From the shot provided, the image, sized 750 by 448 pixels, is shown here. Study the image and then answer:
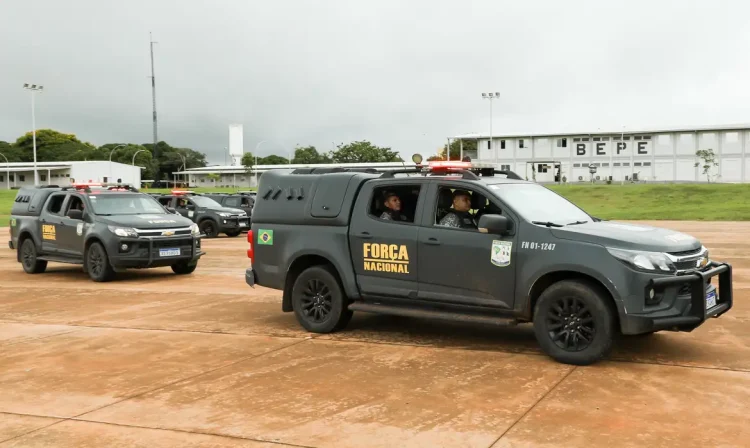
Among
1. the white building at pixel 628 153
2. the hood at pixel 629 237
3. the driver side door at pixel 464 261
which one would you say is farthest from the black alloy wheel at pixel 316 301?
the white building at pixel 628 153

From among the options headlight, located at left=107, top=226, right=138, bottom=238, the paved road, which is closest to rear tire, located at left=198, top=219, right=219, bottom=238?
headlight, located at left=107, top=226, right=138, bottom=238

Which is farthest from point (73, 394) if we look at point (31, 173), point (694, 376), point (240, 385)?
point (31, 173)

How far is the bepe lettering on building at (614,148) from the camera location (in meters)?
84.2

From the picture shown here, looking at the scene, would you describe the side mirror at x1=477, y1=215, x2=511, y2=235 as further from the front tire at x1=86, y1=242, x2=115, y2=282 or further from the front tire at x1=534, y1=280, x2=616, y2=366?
the front tire at x1=86, y1=242, x2=115, y2=282

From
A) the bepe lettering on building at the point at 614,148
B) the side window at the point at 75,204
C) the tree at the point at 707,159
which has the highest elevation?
the bepe lettering on building at the point at 614,148

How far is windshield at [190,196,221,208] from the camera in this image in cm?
2745

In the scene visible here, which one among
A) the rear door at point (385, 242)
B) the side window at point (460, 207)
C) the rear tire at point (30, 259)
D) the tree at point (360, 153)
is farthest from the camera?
the tree at point (360, 153)

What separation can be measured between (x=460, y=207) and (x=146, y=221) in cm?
828

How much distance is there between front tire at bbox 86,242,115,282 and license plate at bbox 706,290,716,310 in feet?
34.9

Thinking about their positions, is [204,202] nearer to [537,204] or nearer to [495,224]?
[537,204]

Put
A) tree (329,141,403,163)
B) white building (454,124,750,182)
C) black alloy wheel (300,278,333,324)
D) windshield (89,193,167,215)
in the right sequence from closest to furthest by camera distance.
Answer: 1. black alloy wheel (300,278,333,324)
2. windshield (89,193,167,215)
3. white building (454,124,750,182)
4. tree (329,141,403,163)

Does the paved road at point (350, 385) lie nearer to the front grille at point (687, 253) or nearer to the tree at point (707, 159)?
the front grille at point (687, 253)

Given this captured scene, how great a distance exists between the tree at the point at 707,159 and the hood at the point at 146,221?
75371 millimetres

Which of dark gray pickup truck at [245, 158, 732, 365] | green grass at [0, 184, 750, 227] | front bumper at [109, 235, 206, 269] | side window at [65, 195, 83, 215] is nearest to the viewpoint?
dark gray pickup truck at [245, 158, 732, 365]
